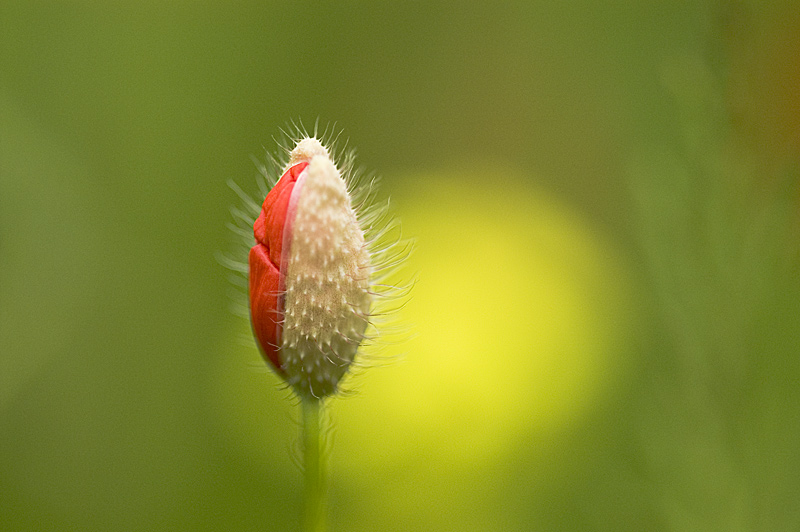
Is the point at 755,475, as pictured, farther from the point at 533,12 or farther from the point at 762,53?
the point at 533,12

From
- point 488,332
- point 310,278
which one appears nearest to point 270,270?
point 310,278

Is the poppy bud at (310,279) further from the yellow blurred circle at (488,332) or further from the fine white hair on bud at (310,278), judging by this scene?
the yellow blurred circle at (488,332)

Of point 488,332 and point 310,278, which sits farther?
point 488,332

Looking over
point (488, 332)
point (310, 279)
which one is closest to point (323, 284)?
point (310, 279)

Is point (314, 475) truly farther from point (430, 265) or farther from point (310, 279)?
point (430, 265)

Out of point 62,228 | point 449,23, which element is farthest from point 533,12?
point 62,228

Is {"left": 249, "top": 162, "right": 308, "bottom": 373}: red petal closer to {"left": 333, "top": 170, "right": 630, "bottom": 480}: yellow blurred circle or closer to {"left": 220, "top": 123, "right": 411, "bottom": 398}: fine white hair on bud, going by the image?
{"left": 220, "top": 123, "right": 411, "bottom": 398}: fine white hair on bud

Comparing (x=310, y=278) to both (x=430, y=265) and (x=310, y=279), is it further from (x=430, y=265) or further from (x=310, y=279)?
(x=430, y=265)

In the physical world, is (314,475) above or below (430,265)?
below
